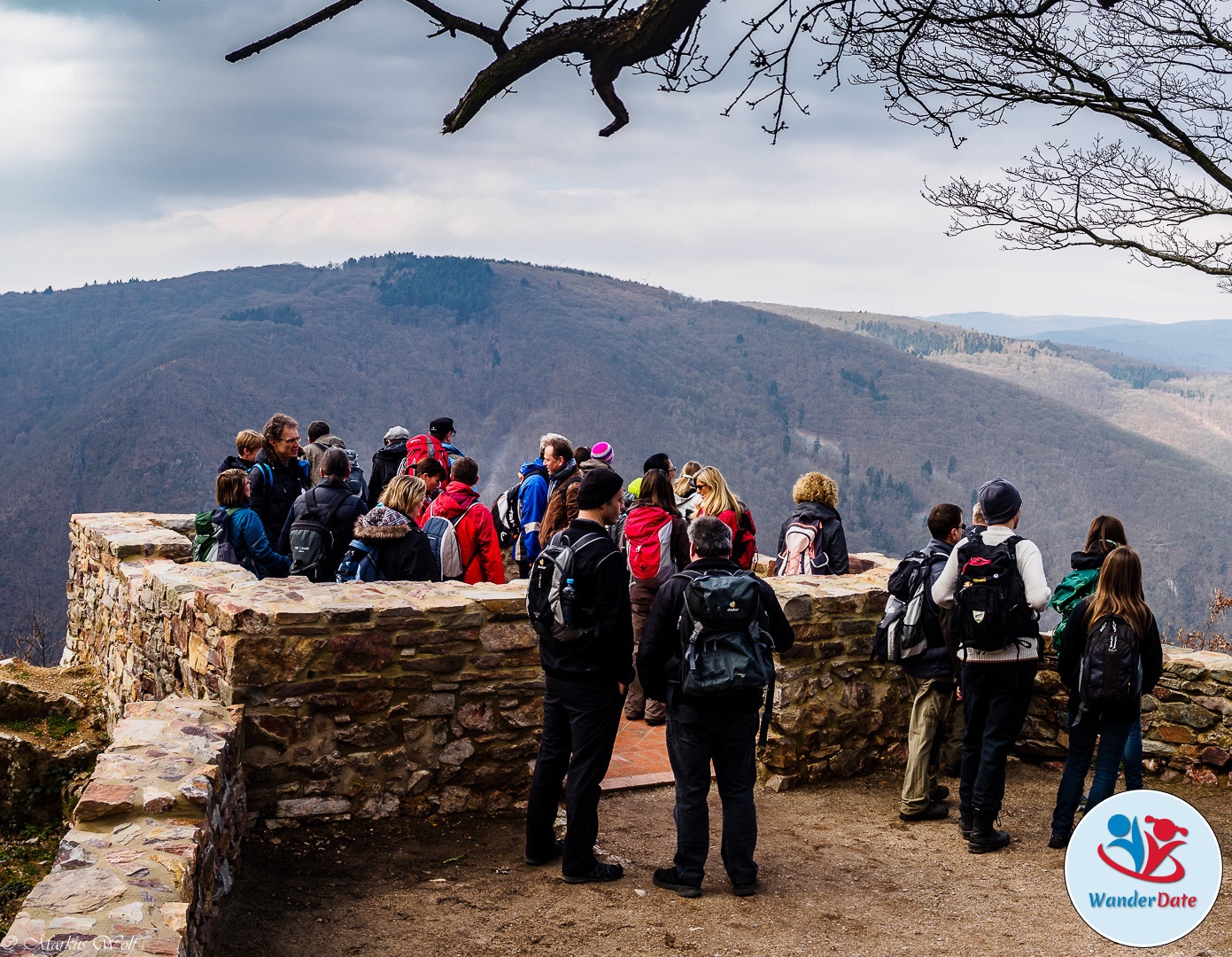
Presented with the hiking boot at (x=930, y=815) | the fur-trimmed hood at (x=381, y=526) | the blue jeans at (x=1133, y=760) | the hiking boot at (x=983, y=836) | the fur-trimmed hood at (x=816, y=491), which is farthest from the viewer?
the fur-trimmed hood at (x=816, y=491)

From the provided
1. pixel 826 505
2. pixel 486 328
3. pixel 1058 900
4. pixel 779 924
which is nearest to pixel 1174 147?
pixel 826 505

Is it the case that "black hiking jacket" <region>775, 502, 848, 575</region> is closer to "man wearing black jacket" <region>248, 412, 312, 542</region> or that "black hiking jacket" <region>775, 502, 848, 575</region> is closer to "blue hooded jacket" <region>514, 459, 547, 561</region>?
"blue hooded jacket" <region>514, 459, 547, 561</region>

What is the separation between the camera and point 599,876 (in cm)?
401

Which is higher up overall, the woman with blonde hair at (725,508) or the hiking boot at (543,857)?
the woman with blonde hair at (725,508)

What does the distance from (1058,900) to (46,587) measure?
83.7 m

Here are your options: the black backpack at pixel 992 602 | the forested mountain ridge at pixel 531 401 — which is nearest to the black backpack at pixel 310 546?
the black backpack at pixel 992 602

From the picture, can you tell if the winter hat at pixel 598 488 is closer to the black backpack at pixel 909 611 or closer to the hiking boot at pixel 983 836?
the black backpack at pixel 909 611

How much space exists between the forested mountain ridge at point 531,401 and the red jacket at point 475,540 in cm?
8141

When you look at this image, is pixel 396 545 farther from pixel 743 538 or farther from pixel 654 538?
pixel 743 538

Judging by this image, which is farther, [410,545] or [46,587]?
[46,587]

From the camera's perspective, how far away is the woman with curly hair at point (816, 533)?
20.7ft

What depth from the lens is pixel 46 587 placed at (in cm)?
7462

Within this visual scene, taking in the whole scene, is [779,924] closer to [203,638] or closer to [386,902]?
[386,902]

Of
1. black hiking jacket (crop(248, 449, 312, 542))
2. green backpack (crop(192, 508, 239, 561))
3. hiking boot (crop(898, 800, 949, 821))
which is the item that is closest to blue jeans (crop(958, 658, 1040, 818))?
hiking boot (crop(898, 800, 949, 821))
